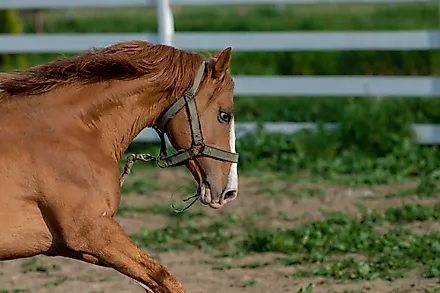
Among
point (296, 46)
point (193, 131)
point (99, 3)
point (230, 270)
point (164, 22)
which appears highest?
point (99, 3)

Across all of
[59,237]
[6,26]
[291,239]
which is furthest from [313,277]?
[6,26]

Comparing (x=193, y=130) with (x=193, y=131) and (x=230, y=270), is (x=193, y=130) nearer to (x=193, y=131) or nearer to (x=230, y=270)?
(x=193, y=131)

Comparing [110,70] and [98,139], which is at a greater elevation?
[110,70]

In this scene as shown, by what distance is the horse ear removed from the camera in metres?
4.11

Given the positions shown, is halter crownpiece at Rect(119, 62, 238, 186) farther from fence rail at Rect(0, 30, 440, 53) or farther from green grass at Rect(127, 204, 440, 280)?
fence rail at Rect(0, 30, 440, 53)

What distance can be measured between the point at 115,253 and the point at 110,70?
76cm

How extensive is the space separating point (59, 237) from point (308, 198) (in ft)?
12.1

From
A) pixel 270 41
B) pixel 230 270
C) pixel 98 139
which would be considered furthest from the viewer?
pixel 270 41

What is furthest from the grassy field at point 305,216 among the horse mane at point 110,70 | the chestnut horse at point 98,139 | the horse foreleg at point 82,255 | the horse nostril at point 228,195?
the horse mane at point 110,70

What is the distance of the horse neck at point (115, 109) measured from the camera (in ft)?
13.3

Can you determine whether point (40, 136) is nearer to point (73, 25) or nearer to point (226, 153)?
point (226, 153)

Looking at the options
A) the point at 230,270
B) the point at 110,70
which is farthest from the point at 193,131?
the point at 230,270

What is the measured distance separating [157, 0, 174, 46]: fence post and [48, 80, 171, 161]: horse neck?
16.2 feet

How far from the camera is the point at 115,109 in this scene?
4117mm
